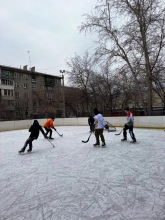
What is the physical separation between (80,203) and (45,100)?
36566 millimetres

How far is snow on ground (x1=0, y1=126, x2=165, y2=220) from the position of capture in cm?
285

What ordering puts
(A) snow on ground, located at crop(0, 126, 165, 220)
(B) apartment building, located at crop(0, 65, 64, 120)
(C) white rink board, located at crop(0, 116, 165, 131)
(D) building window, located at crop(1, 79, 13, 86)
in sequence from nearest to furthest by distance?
1. (A) snow on ground, located at crop(0, 126, 165, 220)
2. (C) white rink board, located at crop(0, 116, 165, 131)
3. (B) apartment building, located at crop(0, 65, 64, 120)
4. (D) building window, located at crop(1, 79, 13, 86)

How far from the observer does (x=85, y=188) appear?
378 centimetres

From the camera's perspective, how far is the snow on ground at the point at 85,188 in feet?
9.36

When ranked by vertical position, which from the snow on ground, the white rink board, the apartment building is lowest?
the snow on ground

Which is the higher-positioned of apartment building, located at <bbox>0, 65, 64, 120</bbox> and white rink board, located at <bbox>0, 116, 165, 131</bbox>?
apartment building, located at <bbox>0, 65, 64, 120</bbox>

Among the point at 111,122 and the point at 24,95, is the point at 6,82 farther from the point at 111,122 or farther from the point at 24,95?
the point at 111,122

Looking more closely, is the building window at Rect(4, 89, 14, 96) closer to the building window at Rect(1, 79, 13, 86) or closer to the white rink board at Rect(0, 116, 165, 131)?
the building window at Rect(1, 79, 13, 86)

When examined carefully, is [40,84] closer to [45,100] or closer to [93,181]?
[45,100]

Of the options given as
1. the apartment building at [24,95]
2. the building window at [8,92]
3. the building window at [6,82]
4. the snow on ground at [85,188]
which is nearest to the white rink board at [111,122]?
the snow on ground at [85,188]

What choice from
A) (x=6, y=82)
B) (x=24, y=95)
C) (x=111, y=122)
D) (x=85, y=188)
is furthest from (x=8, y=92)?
(x=85, y=188)

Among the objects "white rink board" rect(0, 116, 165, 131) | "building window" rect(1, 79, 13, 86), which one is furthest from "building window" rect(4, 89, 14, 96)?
"white rink board" rect(0, 116, 165, 131)

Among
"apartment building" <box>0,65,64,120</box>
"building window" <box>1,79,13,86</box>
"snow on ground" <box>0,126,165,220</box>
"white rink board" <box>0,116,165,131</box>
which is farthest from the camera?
"building window" <box>1,79,13,86</box>

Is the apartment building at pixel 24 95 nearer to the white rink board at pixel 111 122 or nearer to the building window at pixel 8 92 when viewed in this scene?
the building window at pixel 8 92
